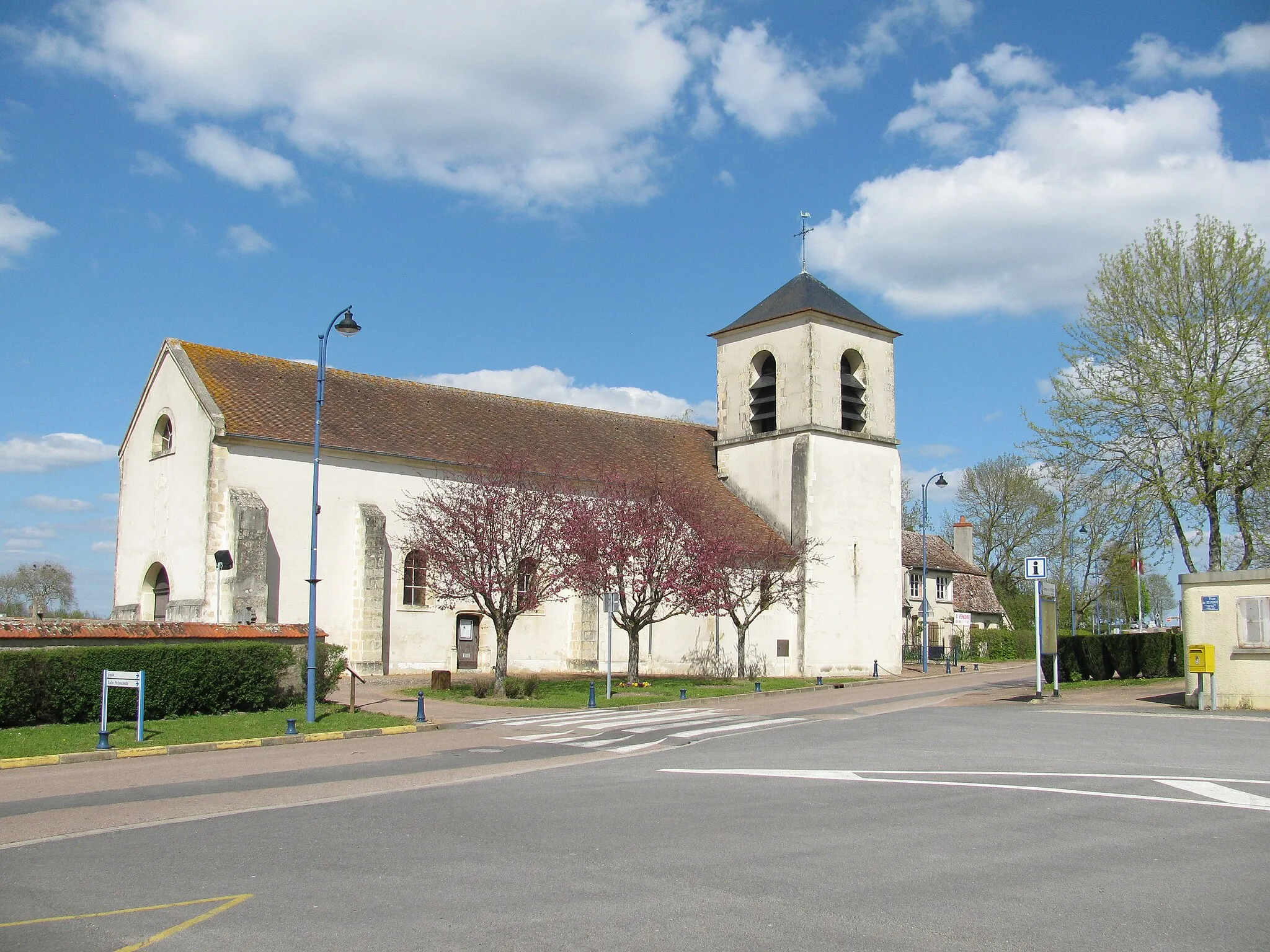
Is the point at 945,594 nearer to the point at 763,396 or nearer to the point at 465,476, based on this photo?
the point at 763,396

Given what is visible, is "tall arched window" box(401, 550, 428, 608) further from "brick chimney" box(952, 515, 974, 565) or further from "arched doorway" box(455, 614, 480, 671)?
"brick chimney" box(952, 515, 974, 565)

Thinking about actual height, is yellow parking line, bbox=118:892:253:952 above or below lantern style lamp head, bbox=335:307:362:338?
below

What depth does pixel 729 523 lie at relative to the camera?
116 feet

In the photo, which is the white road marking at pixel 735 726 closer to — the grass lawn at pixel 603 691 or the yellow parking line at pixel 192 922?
the grass lawn at pixel 603 691

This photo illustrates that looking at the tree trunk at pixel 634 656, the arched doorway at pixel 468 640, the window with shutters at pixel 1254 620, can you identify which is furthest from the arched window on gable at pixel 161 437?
the window with shutters at pixel 1254 620

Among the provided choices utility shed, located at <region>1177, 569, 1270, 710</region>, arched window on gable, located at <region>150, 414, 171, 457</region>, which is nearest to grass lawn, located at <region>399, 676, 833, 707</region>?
arched window on gable, located at <region>150, 414, 171, 457</region>

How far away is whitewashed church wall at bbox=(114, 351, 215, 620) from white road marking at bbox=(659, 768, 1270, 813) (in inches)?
784

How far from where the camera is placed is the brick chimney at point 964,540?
66.8m

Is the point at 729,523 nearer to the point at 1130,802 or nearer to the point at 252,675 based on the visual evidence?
the point at 252,675

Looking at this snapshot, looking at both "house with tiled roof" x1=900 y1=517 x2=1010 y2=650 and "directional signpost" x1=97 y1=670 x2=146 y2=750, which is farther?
"house with tiled roof" x1=900 y1=517 x2=1010 y2=650

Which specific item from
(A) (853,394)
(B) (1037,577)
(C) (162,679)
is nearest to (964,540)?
(A) (853,394)

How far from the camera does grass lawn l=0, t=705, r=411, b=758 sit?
54.0 feet

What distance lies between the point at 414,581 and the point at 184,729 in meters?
14.5

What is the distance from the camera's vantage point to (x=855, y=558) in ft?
132
